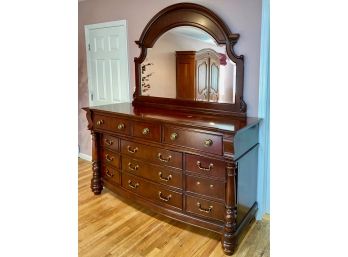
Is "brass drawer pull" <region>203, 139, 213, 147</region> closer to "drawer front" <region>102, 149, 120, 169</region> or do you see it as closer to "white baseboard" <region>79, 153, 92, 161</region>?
"drawer front" <region>102, 149, 120, 169</region>

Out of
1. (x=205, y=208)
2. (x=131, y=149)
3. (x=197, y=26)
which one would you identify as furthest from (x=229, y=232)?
(x=197, y=26)

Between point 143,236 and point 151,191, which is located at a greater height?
point 151,191

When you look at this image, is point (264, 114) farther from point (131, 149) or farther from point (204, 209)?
point (131, 149)

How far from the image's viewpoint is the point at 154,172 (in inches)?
90.4

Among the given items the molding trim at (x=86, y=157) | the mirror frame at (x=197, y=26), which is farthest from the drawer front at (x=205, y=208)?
the molding trim at (x=86, y=157)

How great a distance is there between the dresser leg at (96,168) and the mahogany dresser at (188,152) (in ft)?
0.03

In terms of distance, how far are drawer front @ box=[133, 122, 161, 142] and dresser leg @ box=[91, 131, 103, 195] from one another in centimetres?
65

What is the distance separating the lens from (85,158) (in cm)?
396

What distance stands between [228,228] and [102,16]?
2.89 m

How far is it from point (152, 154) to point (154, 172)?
158 millimetres

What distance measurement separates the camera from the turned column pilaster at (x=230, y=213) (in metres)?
1.88
